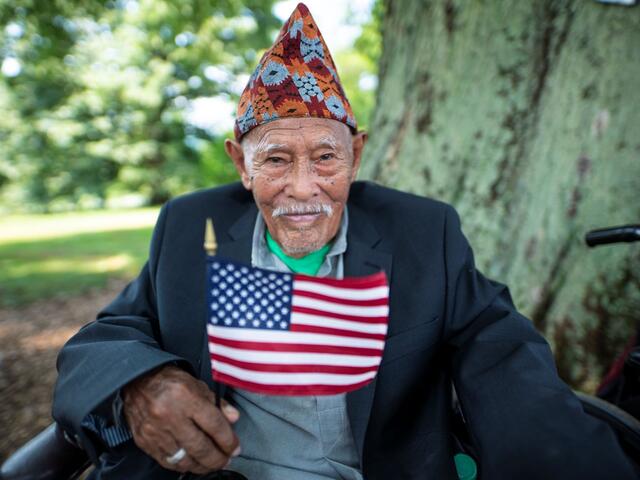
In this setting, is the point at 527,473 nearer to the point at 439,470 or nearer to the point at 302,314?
the point at 439,470

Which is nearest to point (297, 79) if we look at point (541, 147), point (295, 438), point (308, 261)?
point (308, 261)

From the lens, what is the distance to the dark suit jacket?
126 centimetres

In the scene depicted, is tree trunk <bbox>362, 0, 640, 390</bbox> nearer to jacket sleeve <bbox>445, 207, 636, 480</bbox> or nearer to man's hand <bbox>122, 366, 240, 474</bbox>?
jacket sleeve <bbox>445, 207, 636, 480</bbox>

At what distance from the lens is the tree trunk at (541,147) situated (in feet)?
8.09

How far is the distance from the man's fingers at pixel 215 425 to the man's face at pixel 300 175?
2.32 ft

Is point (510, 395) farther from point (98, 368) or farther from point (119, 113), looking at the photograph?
point (119, 113)

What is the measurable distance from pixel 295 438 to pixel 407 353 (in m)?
0.57

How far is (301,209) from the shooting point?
1663mm

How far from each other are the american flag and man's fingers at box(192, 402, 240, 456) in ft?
0.31

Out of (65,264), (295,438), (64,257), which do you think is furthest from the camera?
(64,257)

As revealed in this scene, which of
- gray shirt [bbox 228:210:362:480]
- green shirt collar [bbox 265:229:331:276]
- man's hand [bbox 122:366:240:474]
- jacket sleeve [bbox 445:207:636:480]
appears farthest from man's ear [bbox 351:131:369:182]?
man's hand [bbox 122:366:240:474]

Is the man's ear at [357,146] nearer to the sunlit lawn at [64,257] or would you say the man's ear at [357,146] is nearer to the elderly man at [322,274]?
the elderly man at [322,274]

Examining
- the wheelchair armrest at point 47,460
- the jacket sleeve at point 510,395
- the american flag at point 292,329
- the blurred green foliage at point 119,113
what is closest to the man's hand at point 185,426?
the american flag at point 292,329

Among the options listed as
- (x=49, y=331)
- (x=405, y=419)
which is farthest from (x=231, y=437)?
(x=49, y=331)
